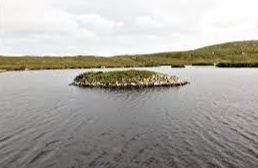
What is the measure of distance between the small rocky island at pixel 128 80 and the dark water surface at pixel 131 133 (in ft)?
65.0

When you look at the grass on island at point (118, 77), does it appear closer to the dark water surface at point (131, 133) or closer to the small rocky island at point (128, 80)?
the small rocky island at point (128, 80)

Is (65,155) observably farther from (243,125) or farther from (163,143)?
(243,125)

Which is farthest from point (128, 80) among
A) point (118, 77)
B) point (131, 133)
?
point (131, 133)

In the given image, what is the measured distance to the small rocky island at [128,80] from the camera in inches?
2923

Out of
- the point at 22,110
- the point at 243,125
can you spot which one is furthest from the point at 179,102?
the point at 22,110

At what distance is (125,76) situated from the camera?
253ft

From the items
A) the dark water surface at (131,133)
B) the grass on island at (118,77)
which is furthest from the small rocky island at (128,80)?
the dark water surface at (131,133)

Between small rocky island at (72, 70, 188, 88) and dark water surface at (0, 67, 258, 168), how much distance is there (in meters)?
19.8

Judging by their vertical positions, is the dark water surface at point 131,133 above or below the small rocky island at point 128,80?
below

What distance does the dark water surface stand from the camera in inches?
971

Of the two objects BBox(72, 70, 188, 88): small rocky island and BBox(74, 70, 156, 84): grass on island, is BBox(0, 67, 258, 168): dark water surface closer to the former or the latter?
BBox(72, 70, 188, 88): small rocky island

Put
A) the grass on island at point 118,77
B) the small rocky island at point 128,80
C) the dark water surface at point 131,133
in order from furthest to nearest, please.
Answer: the grass on island at point 118,77 < the small rocky island at point 128,80 < the dark water surface at point 131,133

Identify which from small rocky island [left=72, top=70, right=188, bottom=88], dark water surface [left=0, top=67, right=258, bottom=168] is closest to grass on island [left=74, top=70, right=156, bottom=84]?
small rocky island [left=72, top=70, right=188, bottom=88]

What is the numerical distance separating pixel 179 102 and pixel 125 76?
1064 inches
